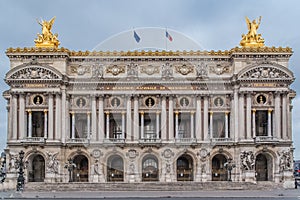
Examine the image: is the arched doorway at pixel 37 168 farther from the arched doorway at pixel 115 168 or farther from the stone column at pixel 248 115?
the stone column at pixel 248 115

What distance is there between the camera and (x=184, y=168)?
92188 millimetres

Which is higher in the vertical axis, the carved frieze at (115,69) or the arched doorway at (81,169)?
the carved frieze at (115,69)

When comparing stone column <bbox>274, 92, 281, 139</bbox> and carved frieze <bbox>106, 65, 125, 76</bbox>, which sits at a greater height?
carved frieze <bbox>106, 65, 125, 76</bbox>

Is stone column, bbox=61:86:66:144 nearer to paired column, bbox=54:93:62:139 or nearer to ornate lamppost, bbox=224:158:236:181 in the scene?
paired column, bbox=54:93:62:139

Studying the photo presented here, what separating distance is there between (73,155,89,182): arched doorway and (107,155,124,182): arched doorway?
3.38 m

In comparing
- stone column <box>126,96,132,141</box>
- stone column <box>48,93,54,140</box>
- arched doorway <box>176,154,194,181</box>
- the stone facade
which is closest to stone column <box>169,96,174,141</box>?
the stone facade

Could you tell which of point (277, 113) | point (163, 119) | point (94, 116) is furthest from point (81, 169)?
point (277, 113)

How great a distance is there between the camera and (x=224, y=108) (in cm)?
9081

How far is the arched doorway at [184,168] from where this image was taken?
300 feet

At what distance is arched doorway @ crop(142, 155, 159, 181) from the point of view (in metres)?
91.2

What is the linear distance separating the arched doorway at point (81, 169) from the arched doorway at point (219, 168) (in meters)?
18.7

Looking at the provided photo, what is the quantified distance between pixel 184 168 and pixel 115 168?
1026 centimetres

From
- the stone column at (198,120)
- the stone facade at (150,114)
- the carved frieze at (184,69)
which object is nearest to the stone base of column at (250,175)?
the stone facade at (150,114)

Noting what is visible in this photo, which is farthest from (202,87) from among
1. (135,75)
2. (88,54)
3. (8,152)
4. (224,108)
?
(8,152)
